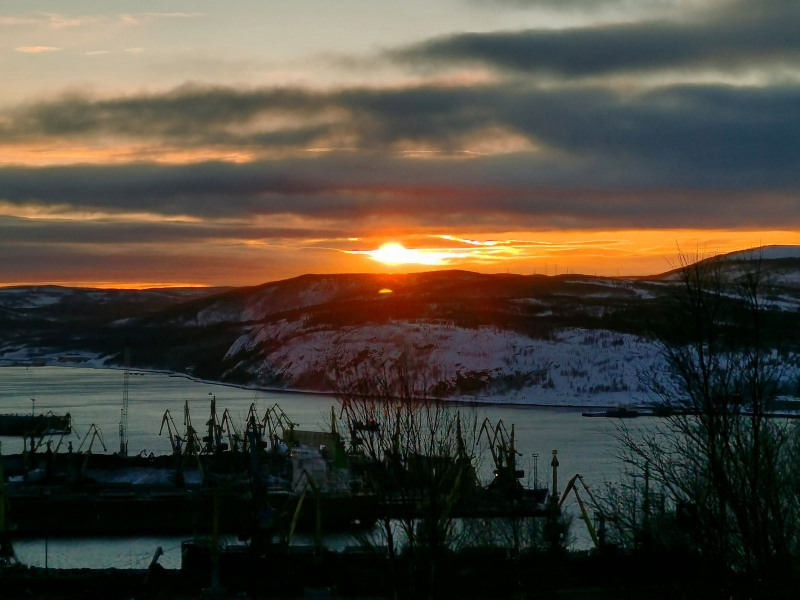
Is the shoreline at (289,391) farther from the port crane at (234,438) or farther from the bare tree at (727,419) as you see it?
the bare tree at (727,419)

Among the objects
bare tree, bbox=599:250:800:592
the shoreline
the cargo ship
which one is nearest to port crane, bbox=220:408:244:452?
the shoreline

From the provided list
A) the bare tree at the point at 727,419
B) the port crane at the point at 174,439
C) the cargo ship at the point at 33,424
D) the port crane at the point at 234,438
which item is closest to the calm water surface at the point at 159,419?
the port crane at the point at 174,439

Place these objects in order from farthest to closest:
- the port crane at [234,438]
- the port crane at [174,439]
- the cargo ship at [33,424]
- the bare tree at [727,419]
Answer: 1. the cargo ship at [33,424]
2. the port crane at [174,439]
3. the port crane at [234,438]
4. the bare tree at [727,419]

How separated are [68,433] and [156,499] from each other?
12.4 m

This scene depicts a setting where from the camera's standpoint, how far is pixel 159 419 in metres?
34.7

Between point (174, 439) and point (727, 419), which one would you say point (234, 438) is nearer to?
point (174, 439)

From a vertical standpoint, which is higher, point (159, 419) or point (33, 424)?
point (33, 424)

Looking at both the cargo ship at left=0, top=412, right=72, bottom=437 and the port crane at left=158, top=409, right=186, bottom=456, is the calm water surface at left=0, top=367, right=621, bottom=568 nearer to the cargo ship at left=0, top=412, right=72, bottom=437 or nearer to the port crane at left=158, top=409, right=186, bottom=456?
the port crane at left=158, top=409, right=186, bottom=456

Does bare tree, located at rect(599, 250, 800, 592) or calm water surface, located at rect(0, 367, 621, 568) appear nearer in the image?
bare tree, located at rect(599, 250, 800, 592)

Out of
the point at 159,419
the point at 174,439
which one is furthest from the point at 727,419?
the point at 159,419

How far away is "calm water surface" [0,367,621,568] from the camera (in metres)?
15.9

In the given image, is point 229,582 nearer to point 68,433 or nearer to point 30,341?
point 68,433

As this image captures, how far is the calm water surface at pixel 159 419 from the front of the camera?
15891mm

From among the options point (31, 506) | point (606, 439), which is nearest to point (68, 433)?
point (31, 506)
